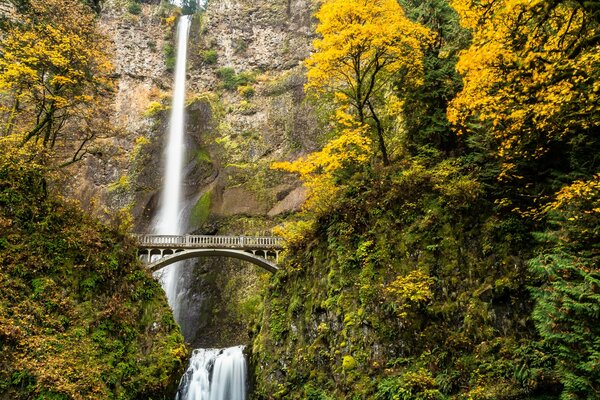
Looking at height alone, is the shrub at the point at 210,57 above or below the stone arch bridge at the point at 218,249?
above

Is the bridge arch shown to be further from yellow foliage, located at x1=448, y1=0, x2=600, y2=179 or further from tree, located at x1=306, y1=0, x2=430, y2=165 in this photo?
yellow foliage, located at x1=448, y1=0, x2=600, y2=179

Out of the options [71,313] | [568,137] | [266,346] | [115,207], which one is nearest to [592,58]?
[568,137]

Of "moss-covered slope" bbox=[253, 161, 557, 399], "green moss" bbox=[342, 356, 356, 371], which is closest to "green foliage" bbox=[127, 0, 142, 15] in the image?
"moss-covered slope" bbox=[253, 161, 557, 399]

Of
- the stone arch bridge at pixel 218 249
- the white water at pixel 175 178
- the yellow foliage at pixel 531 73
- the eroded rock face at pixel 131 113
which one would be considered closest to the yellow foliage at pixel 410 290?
the yellow foliage at pixel 531 73

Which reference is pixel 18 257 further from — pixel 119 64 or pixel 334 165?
pixel 119 64

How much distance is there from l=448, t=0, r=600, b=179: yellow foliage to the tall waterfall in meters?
15.9

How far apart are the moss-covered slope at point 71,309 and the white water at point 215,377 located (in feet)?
12.0

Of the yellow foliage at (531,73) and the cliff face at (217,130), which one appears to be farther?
the cliff face at (217,130)

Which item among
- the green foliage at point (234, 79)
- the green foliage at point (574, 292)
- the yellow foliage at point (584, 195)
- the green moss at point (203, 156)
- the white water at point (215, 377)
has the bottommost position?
the white water at point (215, 377)

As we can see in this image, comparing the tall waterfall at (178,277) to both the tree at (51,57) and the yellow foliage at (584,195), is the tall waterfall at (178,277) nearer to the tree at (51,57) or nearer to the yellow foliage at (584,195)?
the tree at (51,57)

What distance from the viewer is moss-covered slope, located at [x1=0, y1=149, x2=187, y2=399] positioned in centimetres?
1225

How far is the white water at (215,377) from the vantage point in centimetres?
1922

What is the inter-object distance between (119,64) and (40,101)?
107 ft

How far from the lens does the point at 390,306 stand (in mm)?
11211
